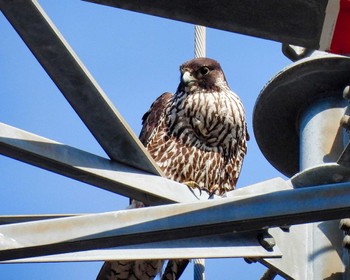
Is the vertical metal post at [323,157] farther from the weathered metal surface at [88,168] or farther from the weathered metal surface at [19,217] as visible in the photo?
the weathered metal surface at [19,217]

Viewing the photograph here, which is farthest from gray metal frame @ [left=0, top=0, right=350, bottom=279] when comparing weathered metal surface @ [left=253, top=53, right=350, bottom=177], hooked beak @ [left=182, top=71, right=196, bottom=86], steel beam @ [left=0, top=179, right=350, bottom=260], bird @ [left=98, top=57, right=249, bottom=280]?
hooked beak @ [left=182, top=71, right=196, bottom=86]

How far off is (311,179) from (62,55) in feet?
2.68

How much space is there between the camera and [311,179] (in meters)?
3.23

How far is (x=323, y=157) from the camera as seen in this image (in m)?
3.64

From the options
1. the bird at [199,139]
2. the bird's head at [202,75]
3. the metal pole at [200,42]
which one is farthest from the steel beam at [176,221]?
the bird's head at [202,75]

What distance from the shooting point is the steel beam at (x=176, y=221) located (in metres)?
2.85

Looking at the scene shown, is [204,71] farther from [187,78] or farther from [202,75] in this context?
[187,78]

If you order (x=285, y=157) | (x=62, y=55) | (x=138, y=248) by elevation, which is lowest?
(x=138, y=248)

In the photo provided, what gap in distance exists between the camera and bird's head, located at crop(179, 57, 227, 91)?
7086mm

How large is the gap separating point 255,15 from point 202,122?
4046 mm

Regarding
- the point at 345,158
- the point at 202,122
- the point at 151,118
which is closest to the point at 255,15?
the point at 345,158

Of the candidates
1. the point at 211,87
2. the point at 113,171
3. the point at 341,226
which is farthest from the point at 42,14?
the point at 211,87

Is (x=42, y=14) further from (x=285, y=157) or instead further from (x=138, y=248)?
(x=285, y=157)

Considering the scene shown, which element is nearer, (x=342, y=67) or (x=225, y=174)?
(x=342, y=67)
